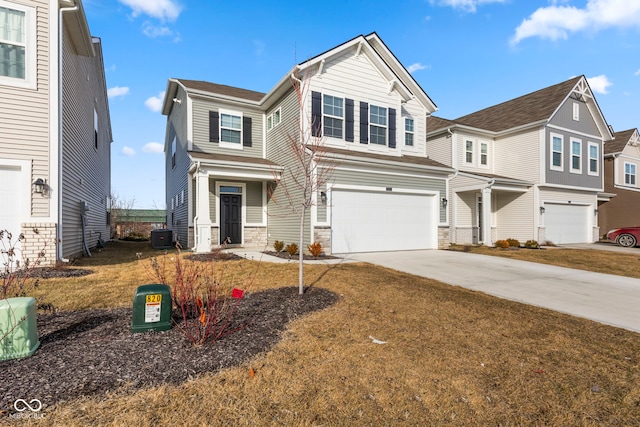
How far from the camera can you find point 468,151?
690 inches

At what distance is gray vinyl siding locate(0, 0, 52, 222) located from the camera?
23.9 feet

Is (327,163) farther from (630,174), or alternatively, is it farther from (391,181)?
(630,174)

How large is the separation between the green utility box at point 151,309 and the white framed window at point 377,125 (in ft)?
35.8

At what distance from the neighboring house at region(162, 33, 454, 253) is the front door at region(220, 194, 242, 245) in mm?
41

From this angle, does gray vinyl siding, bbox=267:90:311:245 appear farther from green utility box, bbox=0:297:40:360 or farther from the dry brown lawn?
green utility box, bbox=0:297:40:360

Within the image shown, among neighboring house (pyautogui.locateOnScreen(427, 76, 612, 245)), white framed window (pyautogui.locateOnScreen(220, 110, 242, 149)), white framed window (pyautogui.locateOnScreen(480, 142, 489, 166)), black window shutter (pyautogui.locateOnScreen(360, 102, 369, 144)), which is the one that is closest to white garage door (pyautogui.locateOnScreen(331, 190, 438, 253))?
black window shutter (pyautogui.locateOnScreen(360, 102, 369, 144))

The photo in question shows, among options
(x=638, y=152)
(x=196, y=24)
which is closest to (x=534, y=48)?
(x=196, y=24)

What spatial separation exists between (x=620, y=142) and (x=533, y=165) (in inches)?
493

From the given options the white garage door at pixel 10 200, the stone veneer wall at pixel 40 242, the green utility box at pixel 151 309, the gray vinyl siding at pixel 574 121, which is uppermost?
the gray vinyl siding at pixel 574 121

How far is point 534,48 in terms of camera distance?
1198 cm

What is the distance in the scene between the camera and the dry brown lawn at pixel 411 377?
2332 mm

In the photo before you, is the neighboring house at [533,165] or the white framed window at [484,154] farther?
the white framed window at [484,154]

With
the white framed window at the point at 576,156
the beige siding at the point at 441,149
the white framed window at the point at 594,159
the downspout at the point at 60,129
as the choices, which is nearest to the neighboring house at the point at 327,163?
the beige siding at the point at 441,149

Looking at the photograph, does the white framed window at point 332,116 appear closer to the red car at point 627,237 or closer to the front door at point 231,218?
the front door at point 231,218
